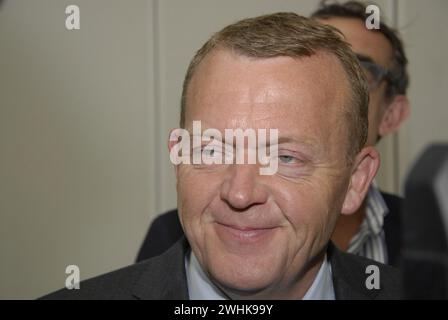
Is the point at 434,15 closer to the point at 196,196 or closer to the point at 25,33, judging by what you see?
the point at 25,33

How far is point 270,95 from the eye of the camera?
80 cm

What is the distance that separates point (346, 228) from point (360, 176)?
0.50 m

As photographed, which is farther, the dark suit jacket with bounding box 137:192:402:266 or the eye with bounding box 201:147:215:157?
the dark suit jacket with bounding box 137:192:402:266

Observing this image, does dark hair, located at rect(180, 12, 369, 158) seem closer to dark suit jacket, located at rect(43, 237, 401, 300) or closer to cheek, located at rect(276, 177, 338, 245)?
cheek, located at rect(276, 177, 338, 245)

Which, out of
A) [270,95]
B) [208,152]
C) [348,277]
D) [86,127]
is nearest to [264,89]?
[270,95]

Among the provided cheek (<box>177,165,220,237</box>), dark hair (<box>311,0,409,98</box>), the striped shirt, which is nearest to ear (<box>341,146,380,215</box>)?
cheek (<box>177,165,220,237</box>)

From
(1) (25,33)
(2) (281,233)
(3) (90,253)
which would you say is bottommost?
(3) (90,253)

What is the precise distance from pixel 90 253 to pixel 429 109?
44.9 inches

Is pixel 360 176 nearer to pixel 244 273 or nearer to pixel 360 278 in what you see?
pixel 360 278

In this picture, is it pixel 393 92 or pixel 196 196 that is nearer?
pixel 196 196

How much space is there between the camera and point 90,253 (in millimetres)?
1520

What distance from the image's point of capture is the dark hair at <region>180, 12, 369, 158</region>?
0.84 m
